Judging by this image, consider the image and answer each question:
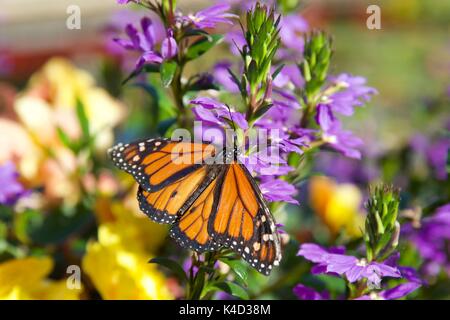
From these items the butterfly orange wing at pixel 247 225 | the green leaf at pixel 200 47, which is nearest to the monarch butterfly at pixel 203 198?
the butterfly orange wing at pixel 247 225

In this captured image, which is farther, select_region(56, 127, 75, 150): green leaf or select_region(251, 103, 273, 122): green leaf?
select_region(56, 127, 75, 150): green leaf

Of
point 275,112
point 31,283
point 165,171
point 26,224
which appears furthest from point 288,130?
point 26,224

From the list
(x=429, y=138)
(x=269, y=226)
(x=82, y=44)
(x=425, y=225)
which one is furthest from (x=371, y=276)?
(x=82, y=44)

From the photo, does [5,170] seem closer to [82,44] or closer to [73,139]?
[73,139]

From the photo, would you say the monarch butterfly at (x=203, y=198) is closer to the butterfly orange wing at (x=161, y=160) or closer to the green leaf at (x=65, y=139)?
the butterfly orange wing at (x=161, y=160)

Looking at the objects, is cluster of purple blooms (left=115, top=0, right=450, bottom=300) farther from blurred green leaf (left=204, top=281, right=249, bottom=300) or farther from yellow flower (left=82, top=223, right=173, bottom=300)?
yellow flower (left=82, top=223, right=173, bottom=300)

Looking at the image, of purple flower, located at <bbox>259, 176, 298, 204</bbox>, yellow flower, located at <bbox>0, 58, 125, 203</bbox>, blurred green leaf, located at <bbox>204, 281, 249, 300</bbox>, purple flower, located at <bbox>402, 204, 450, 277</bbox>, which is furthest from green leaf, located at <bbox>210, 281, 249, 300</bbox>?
yellow flower, located at <bbox>0, 58, 125, 203</bbox>
